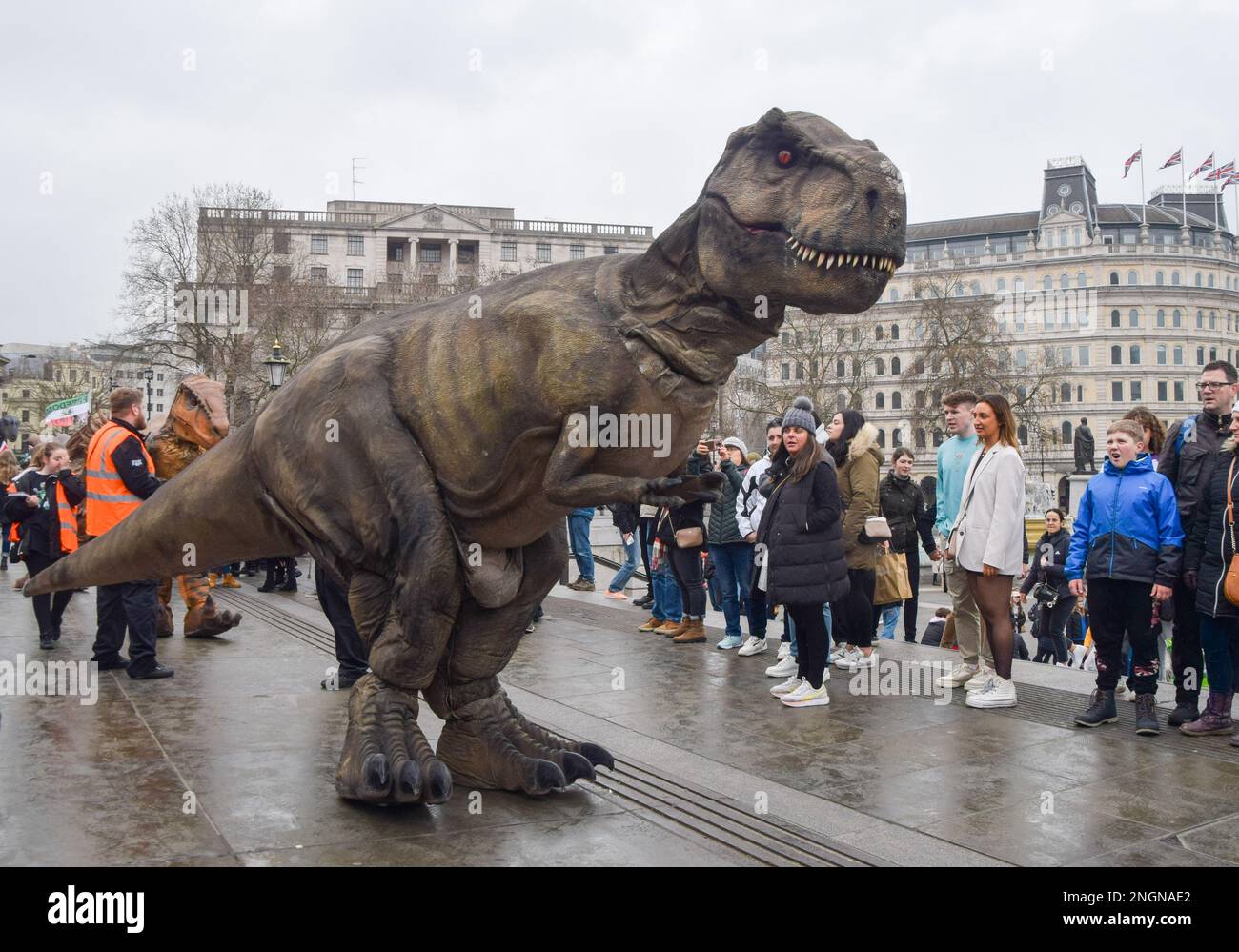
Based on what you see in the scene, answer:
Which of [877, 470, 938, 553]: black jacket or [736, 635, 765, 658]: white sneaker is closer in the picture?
[736, 635, 765, 658]: white sneaker

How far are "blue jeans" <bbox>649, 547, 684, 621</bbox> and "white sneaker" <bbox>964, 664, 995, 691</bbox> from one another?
355 cm

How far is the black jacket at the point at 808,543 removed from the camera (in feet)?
24.8

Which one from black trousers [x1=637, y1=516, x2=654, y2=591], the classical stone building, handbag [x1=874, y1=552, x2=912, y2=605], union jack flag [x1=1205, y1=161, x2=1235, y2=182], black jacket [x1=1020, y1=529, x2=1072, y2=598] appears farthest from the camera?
the classical stone building

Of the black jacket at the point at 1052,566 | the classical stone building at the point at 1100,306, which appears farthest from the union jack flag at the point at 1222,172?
the black jacket at the point at 1052,566

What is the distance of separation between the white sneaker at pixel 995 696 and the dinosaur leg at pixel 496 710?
10.7 ft

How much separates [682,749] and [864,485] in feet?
12.5

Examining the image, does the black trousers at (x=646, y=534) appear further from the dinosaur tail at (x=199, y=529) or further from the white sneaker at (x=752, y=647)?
the dinosaur tail at (x=199, y=529)

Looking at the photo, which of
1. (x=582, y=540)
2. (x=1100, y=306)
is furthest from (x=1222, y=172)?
(x=582, y=540)

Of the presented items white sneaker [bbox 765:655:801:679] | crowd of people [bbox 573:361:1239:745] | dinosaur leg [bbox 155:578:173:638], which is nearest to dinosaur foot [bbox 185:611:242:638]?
dinosaur leg [bbox 155:578:173:638]

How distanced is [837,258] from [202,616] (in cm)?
779

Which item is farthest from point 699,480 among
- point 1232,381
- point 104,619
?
point 104,619

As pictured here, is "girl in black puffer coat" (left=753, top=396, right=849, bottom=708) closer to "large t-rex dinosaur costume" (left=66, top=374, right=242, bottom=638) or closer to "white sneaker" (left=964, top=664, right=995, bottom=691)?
"white sneaker" (left=964, top=664, right=995, bottom=691)

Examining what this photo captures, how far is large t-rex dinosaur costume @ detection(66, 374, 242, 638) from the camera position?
8.89 m
